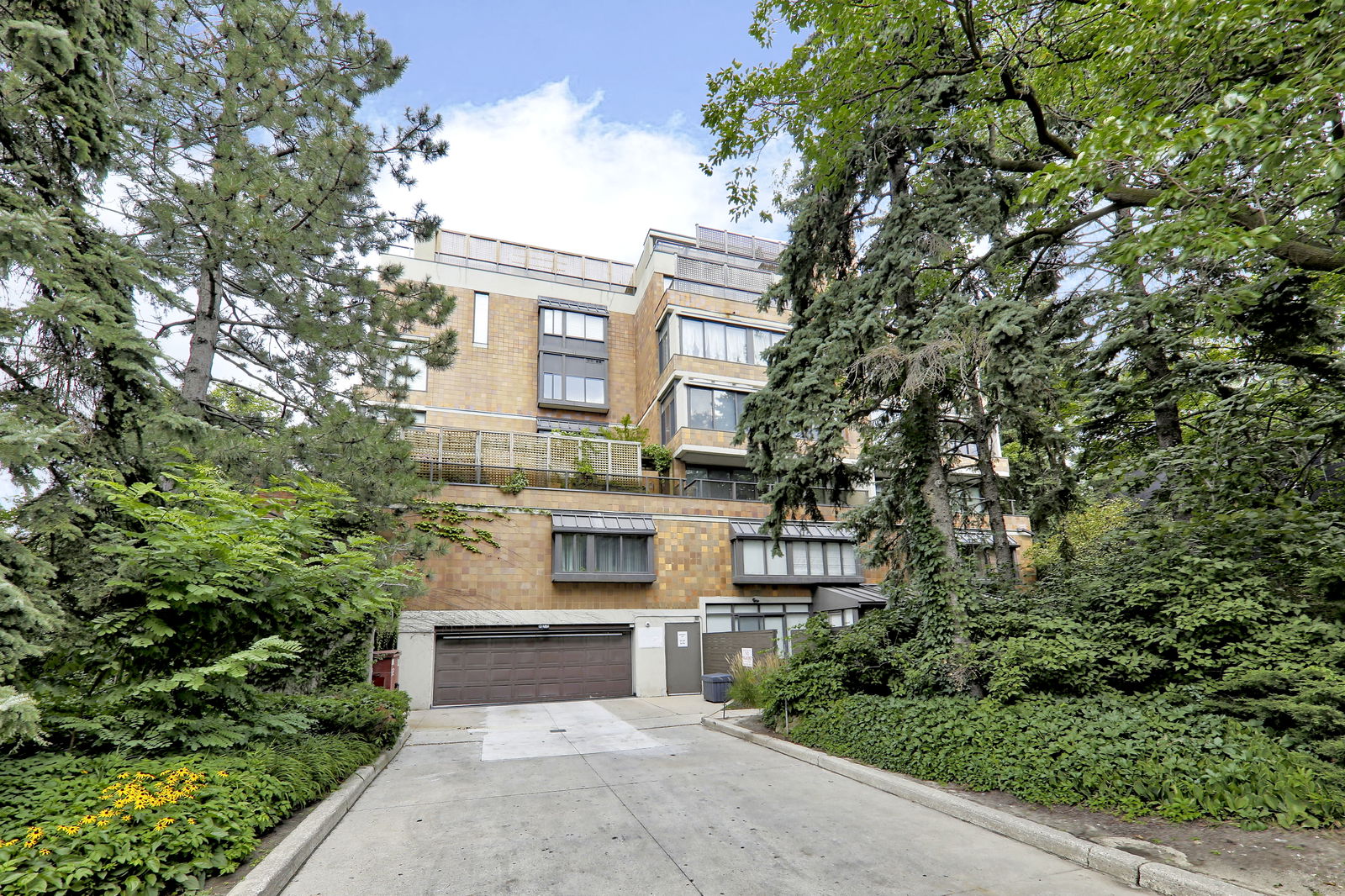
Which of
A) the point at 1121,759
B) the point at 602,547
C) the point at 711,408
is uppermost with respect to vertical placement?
the point at 711,408

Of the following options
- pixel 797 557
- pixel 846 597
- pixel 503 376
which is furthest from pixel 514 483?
pixel 846 597

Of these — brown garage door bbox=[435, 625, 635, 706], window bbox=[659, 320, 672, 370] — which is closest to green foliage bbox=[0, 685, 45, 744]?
brown garage door bbox=[435, 625, 635, 706]

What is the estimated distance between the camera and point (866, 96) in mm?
9070

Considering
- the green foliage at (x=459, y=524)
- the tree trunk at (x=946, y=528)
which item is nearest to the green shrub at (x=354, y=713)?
the green foliage at (x=459, y=524)

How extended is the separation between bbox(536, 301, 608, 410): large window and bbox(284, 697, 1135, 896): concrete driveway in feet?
66.4

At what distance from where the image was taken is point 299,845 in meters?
5.57

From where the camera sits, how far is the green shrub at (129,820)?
4.11m

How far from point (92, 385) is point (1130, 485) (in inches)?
547

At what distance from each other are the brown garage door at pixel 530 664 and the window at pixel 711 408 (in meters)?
8.56

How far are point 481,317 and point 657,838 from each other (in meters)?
26.5

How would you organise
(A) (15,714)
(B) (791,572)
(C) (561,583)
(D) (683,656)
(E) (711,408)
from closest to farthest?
1. (A) (15,714)
2. (C) (561,583)
3. (D) (683,656)
4. (B) (791,572)
5. (E) (711,408)

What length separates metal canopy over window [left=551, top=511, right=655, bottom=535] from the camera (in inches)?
847

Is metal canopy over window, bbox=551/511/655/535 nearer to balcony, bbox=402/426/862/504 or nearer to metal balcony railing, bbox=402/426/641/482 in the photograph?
balcony, bbox=402/426/862/504

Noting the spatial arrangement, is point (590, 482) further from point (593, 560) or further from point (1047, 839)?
point (1047, 839)
